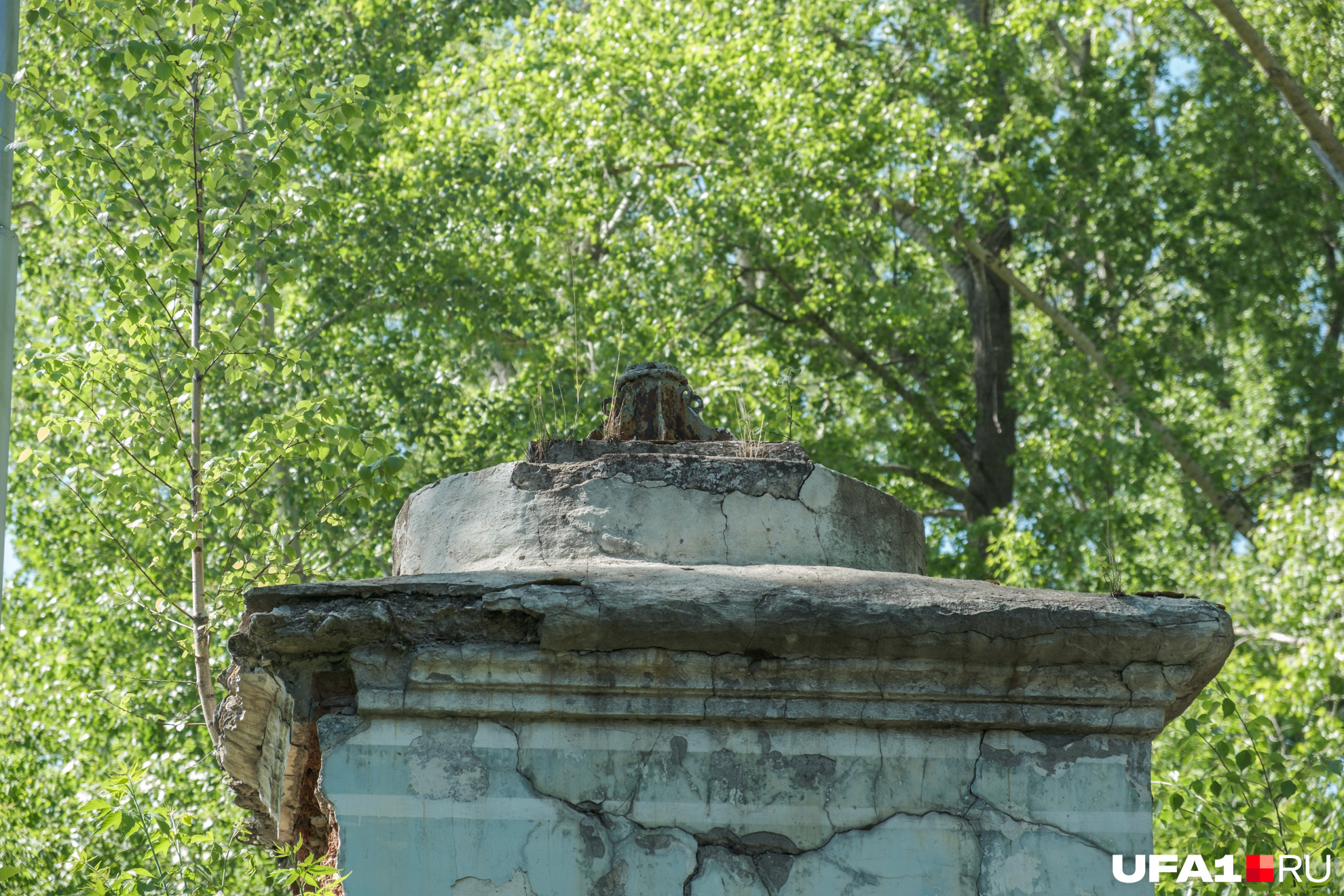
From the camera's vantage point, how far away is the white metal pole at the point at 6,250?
17.0 ft

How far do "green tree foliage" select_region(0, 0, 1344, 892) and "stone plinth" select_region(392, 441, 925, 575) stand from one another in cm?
176

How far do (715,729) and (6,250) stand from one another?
3685 millimetres

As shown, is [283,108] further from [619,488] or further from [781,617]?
[781,617]

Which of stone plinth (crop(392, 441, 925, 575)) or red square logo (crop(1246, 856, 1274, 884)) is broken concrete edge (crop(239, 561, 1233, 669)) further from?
red square logo (crop(1246, 856, 1274, 884))

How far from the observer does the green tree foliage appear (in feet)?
20.1

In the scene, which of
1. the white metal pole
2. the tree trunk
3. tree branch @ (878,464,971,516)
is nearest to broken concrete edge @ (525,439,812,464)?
the white metal pole

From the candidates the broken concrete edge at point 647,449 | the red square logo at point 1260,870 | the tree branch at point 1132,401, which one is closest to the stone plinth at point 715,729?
the broken concrete edge at point 647,449

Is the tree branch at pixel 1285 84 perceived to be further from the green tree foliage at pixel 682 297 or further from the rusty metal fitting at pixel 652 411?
the rusty metal fitting at pixel 652 411

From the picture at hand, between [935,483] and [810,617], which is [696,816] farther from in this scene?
[935,483]

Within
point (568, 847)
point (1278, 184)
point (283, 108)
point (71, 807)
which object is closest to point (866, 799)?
point (568, 847)

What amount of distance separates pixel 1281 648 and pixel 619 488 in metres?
9.02

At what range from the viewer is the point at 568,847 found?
3.32 metres

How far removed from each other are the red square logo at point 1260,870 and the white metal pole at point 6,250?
4.67m

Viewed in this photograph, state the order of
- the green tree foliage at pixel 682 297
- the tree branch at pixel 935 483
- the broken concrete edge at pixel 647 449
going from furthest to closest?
the tree branch at pixel 935 483 → the green tree foliage at pixel 682 297 → the broken concrete edge at pixel 647 449
